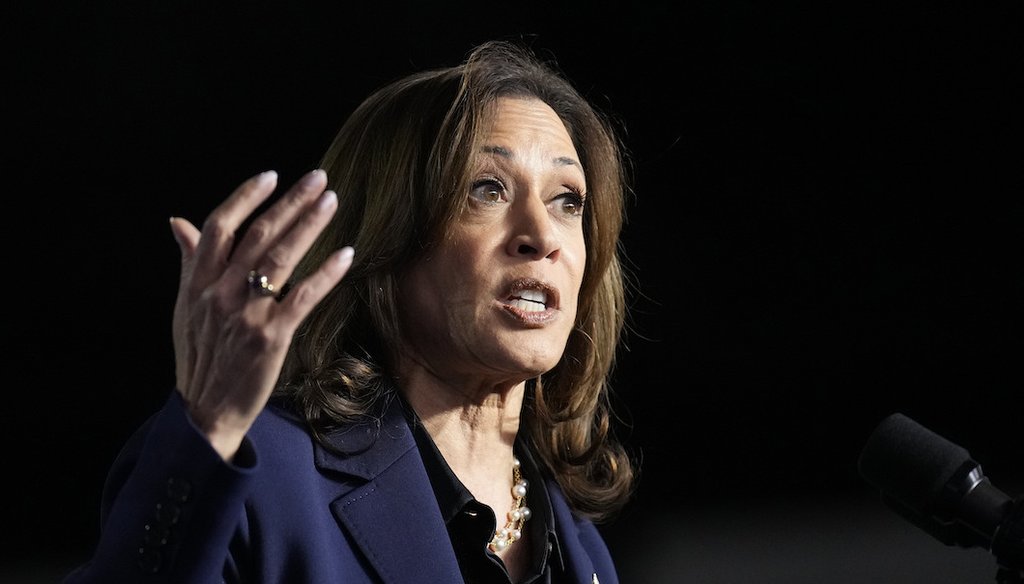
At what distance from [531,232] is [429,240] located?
172mm

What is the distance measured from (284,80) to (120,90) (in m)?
0.39

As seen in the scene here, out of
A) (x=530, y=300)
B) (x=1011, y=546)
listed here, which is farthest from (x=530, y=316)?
(x=1011, y=546)

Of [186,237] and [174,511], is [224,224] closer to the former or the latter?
[186,237]

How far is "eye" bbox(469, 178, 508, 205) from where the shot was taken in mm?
2090

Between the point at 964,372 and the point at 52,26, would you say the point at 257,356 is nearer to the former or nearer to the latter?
the point at 52,26

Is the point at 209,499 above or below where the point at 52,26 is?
below

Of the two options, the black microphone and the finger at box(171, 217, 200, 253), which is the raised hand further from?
the black microphone

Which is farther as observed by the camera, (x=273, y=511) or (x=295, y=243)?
(x=273, y=511)

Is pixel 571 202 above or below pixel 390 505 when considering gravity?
above

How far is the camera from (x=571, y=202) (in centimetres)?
221

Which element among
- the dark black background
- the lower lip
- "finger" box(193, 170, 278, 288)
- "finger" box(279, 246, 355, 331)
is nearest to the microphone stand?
"finger" box(279, 246, 355, 331)

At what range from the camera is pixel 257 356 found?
4.55 feet

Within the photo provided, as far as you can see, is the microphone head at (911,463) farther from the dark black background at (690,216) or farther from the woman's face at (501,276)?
the dark black background at (690,216)

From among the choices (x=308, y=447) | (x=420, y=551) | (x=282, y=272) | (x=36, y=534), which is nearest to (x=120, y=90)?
(x=36, y=534)
